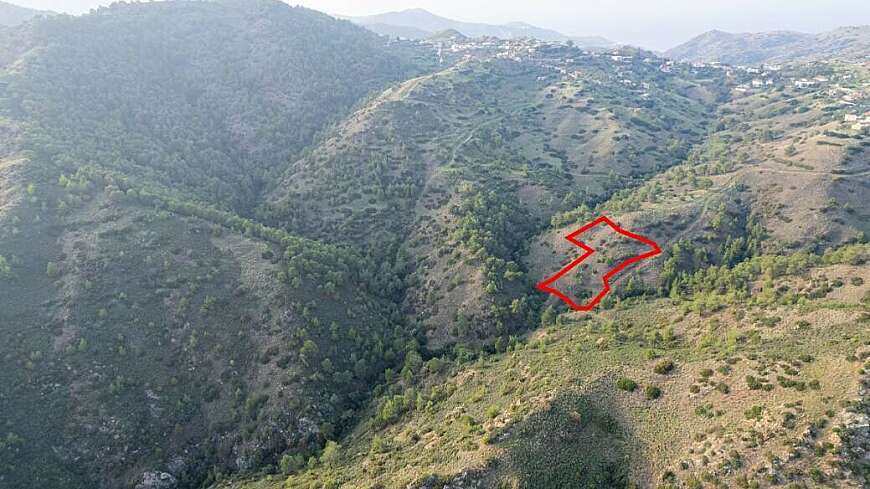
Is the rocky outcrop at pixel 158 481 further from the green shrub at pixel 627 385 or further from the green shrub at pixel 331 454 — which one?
the green shrub at pixel 627 385

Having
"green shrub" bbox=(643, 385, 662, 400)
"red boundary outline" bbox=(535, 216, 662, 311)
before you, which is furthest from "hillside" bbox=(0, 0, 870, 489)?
"red boundary outline" bbox=(535, 216, 662, 311)

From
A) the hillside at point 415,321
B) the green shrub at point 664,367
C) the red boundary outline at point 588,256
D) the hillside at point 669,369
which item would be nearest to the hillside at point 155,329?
the hillside at point 415,321

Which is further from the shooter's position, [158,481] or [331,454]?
[158,481]

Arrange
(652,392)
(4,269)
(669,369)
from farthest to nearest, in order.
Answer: (4,269) → (669,369) → (652,392)

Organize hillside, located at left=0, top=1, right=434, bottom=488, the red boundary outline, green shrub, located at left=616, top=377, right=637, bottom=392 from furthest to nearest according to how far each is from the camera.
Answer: the red boundary outline, hillside, located at left=0, top=1, right=434, bottom=488, green shrub, located at left=616, top=377, right=637, bottom=392

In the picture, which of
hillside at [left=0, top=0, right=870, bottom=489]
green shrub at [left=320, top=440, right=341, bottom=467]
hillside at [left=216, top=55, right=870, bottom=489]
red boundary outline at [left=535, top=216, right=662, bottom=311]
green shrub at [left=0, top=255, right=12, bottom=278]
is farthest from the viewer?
red boundary outline at [left=535, top=216, right=662, bottom=311]

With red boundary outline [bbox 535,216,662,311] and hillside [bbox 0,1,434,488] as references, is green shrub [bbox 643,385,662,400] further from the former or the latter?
hillside [bbox 0,1,434,488]

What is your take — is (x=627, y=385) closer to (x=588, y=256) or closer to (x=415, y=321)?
(x=415, y=321)

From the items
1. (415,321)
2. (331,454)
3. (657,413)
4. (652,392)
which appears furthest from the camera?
(415,321)

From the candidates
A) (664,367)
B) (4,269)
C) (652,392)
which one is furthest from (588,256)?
(4,269)
